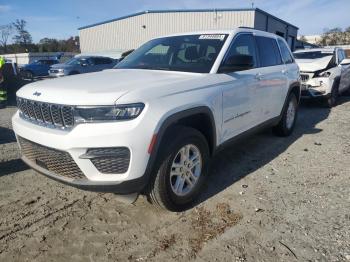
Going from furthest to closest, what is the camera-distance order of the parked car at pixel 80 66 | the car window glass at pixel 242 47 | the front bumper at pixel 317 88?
the parked car at pixel 80 66 < the front bumper at pixel 317 88 < the car window glass at pixel 242 47

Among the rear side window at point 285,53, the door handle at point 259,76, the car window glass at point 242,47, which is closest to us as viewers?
the car window glass at point 242,47

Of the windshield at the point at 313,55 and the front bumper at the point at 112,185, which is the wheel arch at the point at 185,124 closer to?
the front bumper at the point at 112,185

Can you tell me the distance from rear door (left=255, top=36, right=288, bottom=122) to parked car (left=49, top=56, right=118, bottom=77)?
48.0ft

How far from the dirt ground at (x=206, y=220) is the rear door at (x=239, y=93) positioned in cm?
72

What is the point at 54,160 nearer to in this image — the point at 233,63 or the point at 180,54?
the point at 180,54

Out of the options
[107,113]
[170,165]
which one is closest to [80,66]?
[170,165]

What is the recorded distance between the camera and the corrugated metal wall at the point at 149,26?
28.8 m

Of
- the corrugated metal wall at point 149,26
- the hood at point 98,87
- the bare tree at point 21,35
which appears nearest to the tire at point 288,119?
the hood at point 98,87

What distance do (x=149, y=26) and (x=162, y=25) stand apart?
149 centimetres

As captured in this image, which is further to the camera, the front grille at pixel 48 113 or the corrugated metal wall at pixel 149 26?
the corrugated metal wall at pixel 149 26

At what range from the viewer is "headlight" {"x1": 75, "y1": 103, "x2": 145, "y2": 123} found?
2.83 meters

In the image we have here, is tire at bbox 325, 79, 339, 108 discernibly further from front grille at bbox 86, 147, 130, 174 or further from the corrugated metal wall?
the corrugated metal wall

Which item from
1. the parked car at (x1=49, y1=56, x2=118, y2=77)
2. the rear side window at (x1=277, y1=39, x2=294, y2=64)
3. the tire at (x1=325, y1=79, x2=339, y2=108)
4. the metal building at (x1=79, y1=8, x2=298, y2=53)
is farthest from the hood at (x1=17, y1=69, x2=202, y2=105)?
the metal building at (x1=79, y1=8, x2=298, y2=53)

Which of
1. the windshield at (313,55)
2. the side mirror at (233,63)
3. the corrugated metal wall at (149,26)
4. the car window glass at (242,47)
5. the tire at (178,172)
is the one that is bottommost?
the tire at (178,172)
